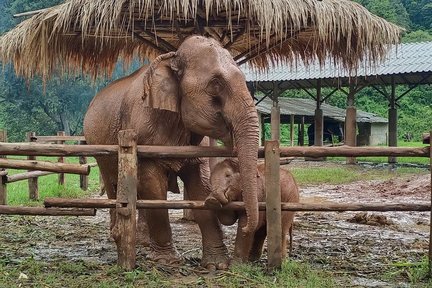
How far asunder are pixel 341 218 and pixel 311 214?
52cm

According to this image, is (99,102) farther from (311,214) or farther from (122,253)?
(311,214)

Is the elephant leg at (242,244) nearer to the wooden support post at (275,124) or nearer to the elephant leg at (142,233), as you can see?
the elephant leg at (142,233)

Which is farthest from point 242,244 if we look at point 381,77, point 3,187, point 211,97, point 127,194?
point 381,77

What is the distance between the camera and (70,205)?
502cm

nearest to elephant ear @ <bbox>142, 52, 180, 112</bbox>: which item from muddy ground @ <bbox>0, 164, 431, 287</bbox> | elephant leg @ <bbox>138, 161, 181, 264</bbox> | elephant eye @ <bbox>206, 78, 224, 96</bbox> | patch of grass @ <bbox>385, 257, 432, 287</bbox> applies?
elephant eye @ <bbox>206, 78, 224, 96</bbox>

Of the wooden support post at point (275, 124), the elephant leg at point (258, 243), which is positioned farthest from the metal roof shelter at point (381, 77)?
the elephant leg at point (258, 243)

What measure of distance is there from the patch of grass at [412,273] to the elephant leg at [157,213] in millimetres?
1809

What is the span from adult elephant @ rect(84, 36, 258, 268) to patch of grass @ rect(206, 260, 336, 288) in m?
0.32

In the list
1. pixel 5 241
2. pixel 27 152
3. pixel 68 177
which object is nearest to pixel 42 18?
pixel 27 152

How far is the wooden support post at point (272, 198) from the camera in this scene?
15.6ft

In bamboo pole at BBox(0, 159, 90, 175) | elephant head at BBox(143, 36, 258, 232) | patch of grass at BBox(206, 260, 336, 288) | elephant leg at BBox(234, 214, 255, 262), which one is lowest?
patch of grass at BBox(206, 260, 336, 288)

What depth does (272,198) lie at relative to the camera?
4.77 metres

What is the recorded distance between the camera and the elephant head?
4602mm

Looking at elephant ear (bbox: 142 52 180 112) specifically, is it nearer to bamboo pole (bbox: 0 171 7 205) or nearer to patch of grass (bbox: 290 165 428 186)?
bamboo pole (bbox: 0 171 7 205)
